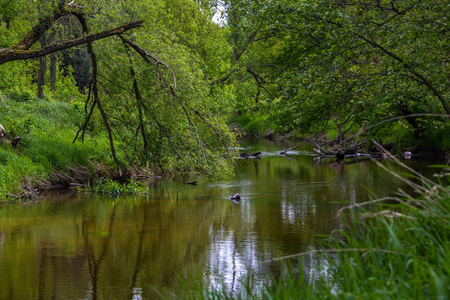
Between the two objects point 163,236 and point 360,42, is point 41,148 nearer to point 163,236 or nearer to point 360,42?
point 163,236

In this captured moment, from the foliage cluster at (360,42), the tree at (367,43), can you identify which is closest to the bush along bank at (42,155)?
the foliage cluster at (360,42)

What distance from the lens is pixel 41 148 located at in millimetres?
16203

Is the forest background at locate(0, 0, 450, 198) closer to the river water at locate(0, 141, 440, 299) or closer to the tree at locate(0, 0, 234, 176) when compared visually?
the tree at locate(0, 0, 234, 176)

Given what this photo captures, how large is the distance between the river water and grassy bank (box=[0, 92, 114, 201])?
102 cm

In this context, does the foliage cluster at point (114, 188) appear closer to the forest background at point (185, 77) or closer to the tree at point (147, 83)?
the forest background at point (185, 77)

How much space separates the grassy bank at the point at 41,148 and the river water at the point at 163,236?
102 cm

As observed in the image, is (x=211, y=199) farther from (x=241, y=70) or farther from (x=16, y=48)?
(x=241, y=70)

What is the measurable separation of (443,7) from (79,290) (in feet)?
29.7

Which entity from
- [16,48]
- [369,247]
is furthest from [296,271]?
[16,48]

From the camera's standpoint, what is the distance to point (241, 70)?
965 inches

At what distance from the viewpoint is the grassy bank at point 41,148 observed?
14578mm

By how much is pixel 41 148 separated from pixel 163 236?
785 cm

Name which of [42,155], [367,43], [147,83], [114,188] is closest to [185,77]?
[147,83]

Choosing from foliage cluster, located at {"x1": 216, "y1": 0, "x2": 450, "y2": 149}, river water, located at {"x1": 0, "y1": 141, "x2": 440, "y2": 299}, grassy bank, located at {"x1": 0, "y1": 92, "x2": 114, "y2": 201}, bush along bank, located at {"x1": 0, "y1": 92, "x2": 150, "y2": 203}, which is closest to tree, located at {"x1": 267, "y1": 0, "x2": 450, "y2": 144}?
foliage cluster, located at {"x1": 216, "y1": 0, "x2": 450, "y2": 149}
